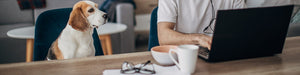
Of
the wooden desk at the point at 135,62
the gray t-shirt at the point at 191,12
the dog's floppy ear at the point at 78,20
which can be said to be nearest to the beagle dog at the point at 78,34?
the dog's floppy ear at the point at 78,20

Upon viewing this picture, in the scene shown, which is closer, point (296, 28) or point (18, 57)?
point (18, 57)

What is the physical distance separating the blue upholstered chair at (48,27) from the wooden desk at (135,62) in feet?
0.78

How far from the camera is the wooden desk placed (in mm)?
807

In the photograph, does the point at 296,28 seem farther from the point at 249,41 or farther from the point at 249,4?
the point at 249,41

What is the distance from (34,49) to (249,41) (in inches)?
35.7

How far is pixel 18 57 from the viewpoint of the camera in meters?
1.35

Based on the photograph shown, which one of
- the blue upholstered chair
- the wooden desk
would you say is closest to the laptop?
the wooden desk

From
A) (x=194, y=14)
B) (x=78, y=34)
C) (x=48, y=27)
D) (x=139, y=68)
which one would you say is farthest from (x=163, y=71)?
(x=194, y=14)

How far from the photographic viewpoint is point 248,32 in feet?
2.66

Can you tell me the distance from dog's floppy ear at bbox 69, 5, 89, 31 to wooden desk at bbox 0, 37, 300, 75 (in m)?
0.19

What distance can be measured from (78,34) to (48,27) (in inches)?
6.2

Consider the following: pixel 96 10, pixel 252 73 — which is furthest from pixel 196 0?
pixel 252 73

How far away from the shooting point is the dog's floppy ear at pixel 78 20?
1.07 m

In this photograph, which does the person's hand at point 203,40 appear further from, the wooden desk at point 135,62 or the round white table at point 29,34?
the round white table at point 29,34
